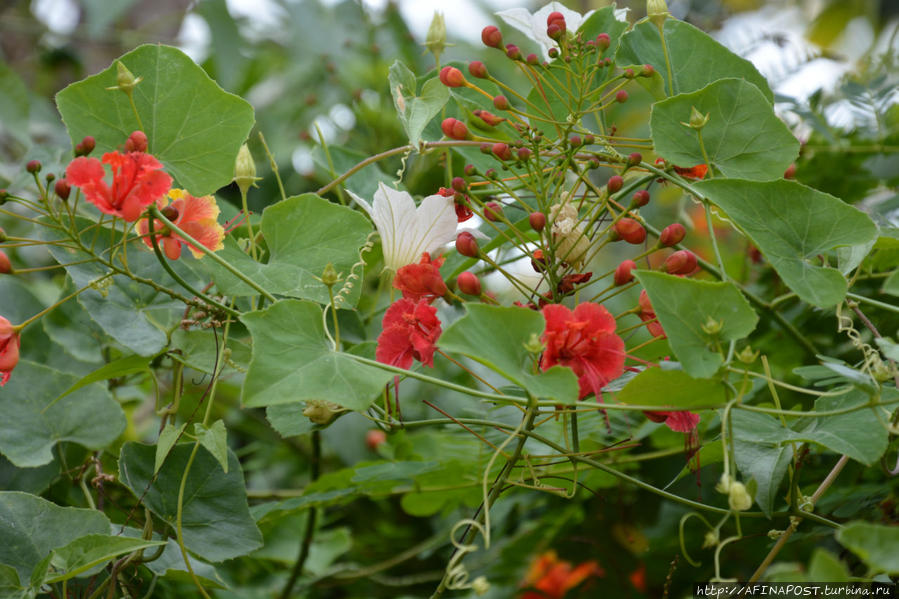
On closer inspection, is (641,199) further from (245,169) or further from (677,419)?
(245,169)

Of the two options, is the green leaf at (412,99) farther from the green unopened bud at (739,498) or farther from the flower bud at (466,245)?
the green unopened bud at (739,498)

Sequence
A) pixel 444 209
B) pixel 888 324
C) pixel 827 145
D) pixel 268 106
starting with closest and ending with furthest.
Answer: pixel 444 209
pixel 888 324
pixel 827 145
pixel 268 106

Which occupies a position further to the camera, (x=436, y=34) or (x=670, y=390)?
(x=436, y=34)

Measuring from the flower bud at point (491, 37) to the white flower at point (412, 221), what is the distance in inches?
5.3

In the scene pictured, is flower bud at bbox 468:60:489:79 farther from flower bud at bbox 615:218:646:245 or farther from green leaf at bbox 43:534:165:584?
green leaf at bbox 43:534:165:584

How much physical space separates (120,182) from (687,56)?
451 millimetres

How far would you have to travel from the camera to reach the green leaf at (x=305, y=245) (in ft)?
2.09

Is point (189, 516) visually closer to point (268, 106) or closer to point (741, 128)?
point (741, 128)

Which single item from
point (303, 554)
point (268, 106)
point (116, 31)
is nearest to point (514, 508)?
point (303, 554)

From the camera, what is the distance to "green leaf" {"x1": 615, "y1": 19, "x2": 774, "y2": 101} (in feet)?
2.15

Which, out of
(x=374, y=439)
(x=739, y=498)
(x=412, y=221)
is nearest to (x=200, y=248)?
(x=412, y=221)

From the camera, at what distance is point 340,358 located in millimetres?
546

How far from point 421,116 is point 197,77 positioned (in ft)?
0.58

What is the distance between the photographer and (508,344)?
0.52 meters
